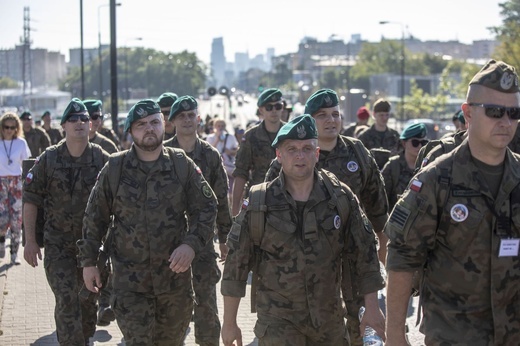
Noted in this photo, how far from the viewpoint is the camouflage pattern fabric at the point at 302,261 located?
582cm

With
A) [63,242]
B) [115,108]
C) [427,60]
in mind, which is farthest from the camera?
[427,60]

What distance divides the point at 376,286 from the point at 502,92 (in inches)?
64.1

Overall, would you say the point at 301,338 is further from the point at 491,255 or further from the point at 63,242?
the point at 63,242

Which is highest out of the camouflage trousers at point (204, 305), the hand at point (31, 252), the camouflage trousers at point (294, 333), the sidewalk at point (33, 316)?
the hand at point (31, 252)

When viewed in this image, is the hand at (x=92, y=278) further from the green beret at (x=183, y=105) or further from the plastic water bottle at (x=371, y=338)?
the green beret at (x=183, y=105)

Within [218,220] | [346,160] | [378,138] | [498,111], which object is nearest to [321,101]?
[346,160]

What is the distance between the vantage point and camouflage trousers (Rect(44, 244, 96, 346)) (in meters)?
8.14

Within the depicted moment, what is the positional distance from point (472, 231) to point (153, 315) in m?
3.09

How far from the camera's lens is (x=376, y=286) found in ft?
19.0

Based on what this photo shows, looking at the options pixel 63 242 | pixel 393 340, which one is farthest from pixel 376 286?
pixel 63 242

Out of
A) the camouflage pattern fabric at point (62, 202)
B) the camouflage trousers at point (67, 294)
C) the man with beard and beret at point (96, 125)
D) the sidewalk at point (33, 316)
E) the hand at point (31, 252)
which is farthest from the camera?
the man with beard and beret at point (96, 125)

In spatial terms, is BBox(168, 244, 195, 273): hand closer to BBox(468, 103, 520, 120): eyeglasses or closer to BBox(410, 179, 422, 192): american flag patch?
BBox(410, 179, 422, 192): american flag patch

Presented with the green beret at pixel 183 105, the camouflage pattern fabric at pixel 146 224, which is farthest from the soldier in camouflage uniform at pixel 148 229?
the green beret at pixel 183 105

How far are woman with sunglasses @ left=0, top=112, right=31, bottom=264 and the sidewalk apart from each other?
2.41ft
